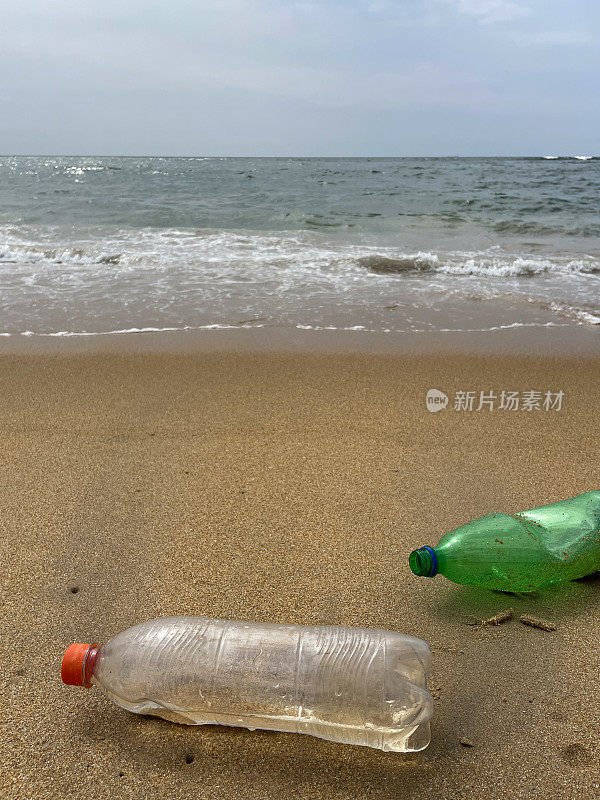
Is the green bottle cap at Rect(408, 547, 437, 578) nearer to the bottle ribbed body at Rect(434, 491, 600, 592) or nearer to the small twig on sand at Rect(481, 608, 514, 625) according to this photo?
the bottle ribbed body at Rect(434, 491, 600, 592)

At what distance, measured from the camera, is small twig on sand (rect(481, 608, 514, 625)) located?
1.54 meters

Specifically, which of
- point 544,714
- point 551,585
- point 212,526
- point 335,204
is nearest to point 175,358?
point 212,526

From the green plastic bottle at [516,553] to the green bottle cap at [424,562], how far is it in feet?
0.13

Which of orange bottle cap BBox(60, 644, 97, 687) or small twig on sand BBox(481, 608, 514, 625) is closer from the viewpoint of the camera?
orange bottle cap BBox(60, 644, 97, 687)

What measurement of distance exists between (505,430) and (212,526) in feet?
4.95

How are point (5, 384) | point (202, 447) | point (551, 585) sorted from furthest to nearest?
point (5, 384) < point (202, 447) < point (551, 585)

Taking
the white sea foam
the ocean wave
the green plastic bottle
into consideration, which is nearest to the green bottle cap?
the green plastic bottle

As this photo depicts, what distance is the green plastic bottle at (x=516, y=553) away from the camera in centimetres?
163

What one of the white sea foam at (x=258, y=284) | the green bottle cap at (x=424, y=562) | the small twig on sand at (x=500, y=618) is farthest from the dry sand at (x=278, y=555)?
the white sea foam at (x=258, y=284)

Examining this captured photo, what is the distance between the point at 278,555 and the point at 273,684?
0.58 m

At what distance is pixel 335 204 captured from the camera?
13359 mm

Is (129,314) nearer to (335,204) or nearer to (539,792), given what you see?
(539,792)

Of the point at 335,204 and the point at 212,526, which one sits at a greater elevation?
the point at 335,204

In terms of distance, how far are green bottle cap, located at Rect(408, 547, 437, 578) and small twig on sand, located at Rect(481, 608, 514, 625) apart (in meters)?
0.19
